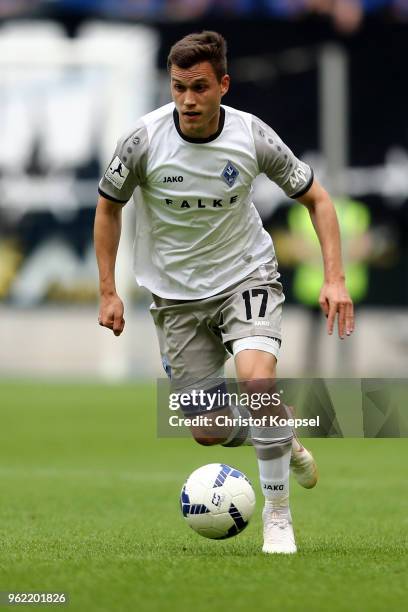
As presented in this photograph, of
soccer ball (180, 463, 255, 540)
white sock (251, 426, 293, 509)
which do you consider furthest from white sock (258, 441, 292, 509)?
soccer ball (180, 463, 255, 540)

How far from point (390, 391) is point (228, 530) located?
96 cm

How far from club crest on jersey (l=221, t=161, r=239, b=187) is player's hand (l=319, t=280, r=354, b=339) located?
0.73 meters

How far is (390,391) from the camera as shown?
239 inches

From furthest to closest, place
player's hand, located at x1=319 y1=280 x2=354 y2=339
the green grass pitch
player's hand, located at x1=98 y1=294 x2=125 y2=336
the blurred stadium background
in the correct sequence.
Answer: the blurred stadium background, player's hand, located at x1=98 y1=294 x2=125 y2=336, player's hand, located at x1=319 y1=280 x2=354 y2=339, the green grass pitch

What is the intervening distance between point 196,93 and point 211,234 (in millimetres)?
707

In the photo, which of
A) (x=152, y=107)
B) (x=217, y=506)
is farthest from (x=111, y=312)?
(x=152, y=107)

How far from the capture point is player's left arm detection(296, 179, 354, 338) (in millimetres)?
5977

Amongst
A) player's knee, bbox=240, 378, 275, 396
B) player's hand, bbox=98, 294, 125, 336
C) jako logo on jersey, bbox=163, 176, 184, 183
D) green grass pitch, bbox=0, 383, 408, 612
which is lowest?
green grass pitch, bbox=0, 383, 408, 612

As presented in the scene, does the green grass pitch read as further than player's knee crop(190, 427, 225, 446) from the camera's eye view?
No

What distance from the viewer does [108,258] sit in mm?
6383

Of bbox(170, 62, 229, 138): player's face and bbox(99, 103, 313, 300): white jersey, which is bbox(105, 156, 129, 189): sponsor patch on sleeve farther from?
bbox(170, 62, 229, 138): player's face

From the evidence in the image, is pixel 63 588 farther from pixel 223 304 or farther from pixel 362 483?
pixel 362 483

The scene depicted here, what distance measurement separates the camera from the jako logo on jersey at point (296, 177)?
20.9 ft

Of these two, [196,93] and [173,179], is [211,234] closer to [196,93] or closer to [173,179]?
[173,179]
